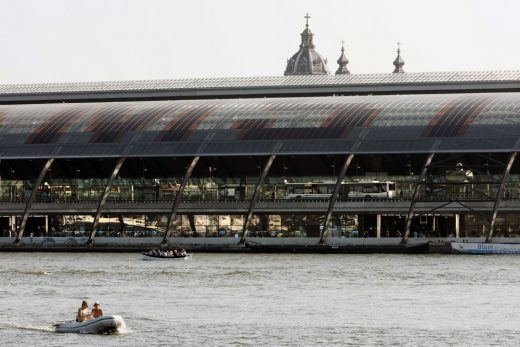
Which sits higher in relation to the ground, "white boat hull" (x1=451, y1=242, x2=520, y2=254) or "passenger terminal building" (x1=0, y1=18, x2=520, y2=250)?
"passenger terminal building" (x1=0, y1=18, x2=520, y2=250)

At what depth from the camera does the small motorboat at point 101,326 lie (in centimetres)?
Answer: 9319

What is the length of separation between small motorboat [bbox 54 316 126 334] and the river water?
0.62 metres

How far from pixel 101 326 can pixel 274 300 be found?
21512 mm

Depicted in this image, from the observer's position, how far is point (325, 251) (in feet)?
572

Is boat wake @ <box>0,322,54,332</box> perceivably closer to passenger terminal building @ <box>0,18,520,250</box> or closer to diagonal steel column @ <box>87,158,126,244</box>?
passenger terminal building @ <box>0,18,520,250</box>

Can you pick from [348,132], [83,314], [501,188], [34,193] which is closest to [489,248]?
[501,188]

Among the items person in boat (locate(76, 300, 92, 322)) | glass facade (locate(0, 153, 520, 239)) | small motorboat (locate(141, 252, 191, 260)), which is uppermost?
glass facade (locate(0, 153, 520, 239))

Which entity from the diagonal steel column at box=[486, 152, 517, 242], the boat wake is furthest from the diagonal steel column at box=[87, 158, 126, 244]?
the boat wake

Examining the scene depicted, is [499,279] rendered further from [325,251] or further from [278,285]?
[325,251]

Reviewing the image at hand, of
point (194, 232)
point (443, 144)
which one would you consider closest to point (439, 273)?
point (443, 144)

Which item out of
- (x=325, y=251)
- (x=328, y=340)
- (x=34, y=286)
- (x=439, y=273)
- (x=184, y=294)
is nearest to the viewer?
(x=328, y=340)

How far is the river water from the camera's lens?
92312mm

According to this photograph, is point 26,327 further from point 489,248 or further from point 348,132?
point 348,132

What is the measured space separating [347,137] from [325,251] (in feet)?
64.0
